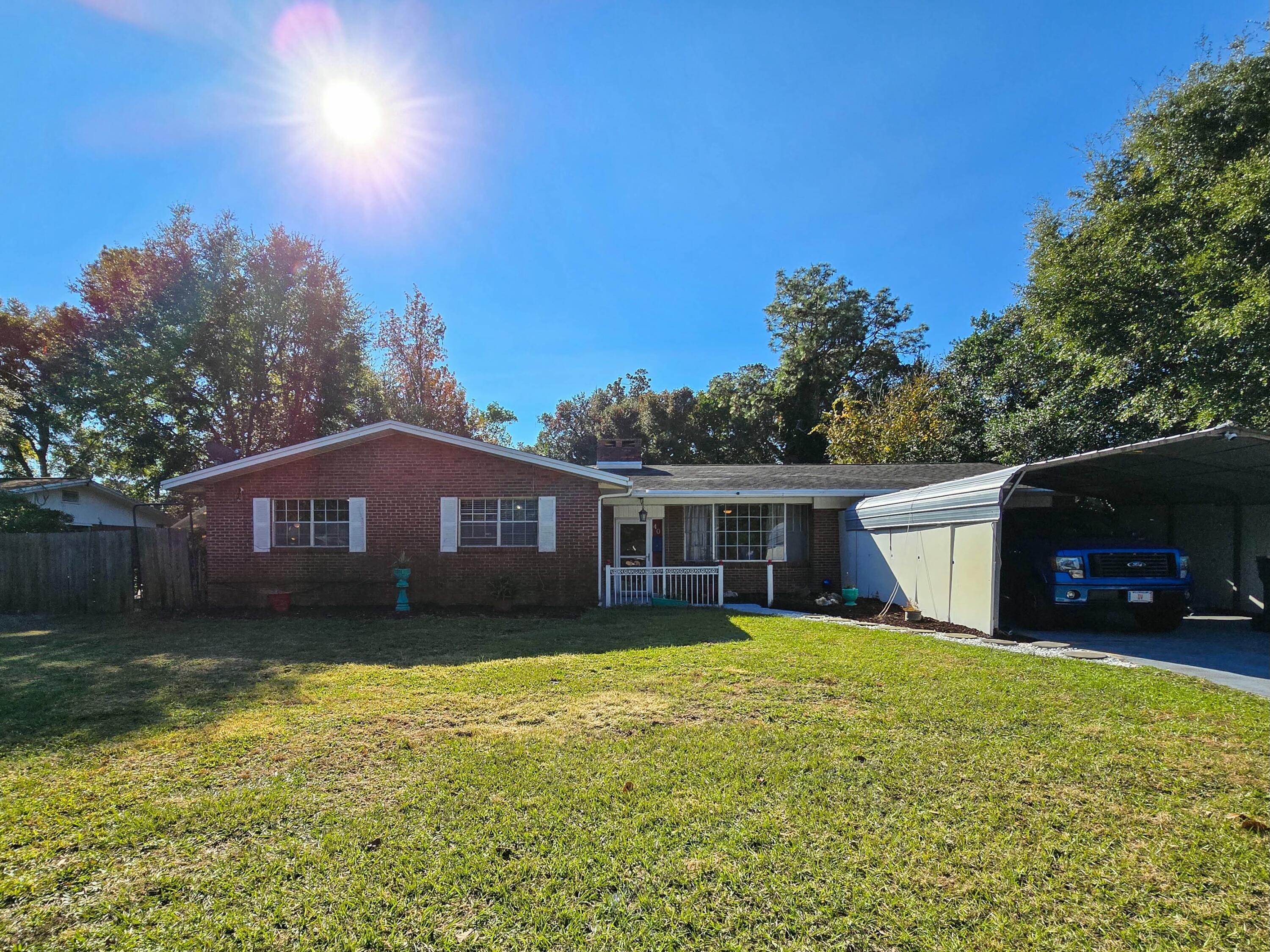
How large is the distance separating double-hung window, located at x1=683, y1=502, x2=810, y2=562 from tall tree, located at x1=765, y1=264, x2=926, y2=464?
19.4 m

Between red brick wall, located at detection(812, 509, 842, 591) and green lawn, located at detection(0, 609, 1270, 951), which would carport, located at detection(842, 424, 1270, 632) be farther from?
green lawn, located at detection(0, 609, 1270, 951)

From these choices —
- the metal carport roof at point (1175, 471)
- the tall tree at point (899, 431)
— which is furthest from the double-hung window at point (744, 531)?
the tall tree at point (899, 431)

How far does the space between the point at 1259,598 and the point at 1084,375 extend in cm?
1176

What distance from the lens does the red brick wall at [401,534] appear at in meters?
11.6

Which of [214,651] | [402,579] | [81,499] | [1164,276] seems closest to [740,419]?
[1164,276]

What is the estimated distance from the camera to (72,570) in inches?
430

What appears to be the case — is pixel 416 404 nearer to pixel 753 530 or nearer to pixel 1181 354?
pixel 753 530

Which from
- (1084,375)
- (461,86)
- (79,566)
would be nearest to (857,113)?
(461,86)

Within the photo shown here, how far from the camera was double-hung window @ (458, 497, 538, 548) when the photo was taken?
11.8 meters

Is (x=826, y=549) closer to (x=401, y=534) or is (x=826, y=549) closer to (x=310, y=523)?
(x=401, y=534)

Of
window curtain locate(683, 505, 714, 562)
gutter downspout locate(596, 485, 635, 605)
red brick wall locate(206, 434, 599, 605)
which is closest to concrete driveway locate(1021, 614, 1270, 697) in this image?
window curtain locate(683, 505, 714, 562)

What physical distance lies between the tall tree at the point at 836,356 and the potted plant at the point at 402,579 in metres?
25.3

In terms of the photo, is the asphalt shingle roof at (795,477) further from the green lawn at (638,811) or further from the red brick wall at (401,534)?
the green lawn at (638,811)

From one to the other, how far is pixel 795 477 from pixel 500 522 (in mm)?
7196
